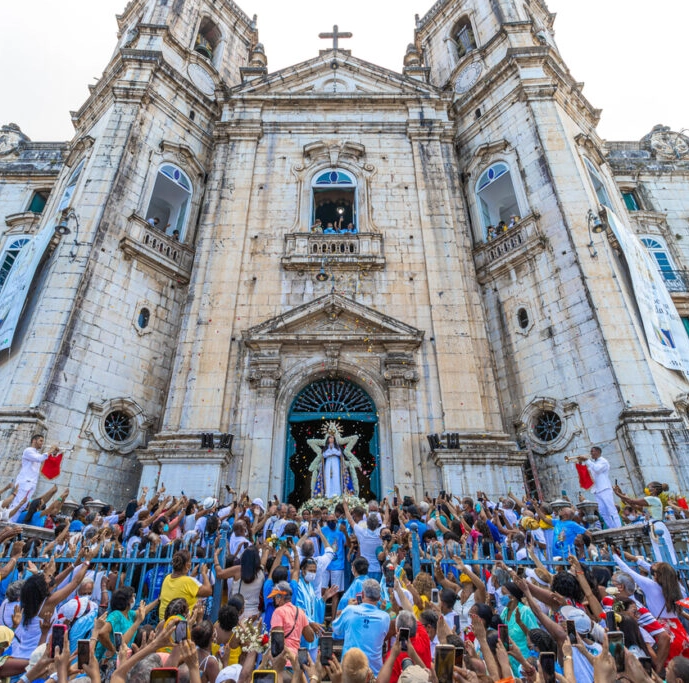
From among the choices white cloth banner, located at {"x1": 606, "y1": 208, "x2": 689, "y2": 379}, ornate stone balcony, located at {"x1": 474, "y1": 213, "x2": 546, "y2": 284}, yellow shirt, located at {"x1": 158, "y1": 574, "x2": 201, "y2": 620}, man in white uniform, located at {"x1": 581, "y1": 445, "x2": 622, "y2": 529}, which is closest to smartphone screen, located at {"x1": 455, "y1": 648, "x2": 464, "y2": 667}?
yellow shirt, located at {"x1": 158, "y1": 574, "x2": 201, "y2": 620}

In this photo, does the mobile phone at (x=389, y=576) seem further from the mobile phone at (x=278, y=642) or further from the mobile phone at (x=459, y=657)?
the mobile phone at (x=278, y=642)

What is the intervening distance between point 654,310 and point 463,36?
15865 millimetres

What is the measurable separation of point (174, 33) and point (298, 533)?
67.2 feet

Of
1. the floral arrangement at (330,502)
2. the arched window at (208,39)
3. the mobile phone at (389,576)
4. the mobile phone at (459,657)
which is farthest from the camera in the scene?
the arched window at (208,39)

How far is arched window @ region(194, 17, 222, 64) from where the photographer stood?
70.4ft

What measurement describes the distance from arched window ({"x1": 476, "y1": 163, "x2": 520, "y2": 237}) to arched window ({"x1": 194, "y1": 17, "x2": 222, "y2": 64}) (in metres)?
13.5

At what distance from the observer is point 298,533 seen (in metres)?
7.23

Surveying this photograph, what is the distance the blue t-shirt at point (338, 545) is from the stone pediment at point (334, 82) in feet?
54.3

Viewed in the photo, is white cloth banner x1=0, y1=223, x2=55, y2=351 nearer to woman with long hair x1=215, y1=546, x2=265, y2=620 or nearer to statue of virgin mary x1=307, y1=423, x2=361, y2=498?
statue of virgin mary x1=307, y1=423, x2=361, y2=498

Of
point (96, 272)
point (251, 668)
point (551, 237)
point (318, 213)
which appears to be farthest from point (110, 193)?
point (251, 668)

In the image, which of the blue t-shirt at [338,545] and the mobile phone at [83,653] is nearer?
the mobile phone at [83,653]

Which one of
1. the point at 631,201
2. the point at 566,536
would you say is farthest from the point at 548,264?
the point at 631,201

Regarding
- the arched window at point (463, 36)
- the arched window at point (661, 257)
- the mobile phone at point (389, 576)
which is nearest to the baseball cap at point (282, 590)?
the mobile phone at point (389, 576)

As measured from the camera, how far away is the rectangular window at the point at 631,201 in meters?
20.8
